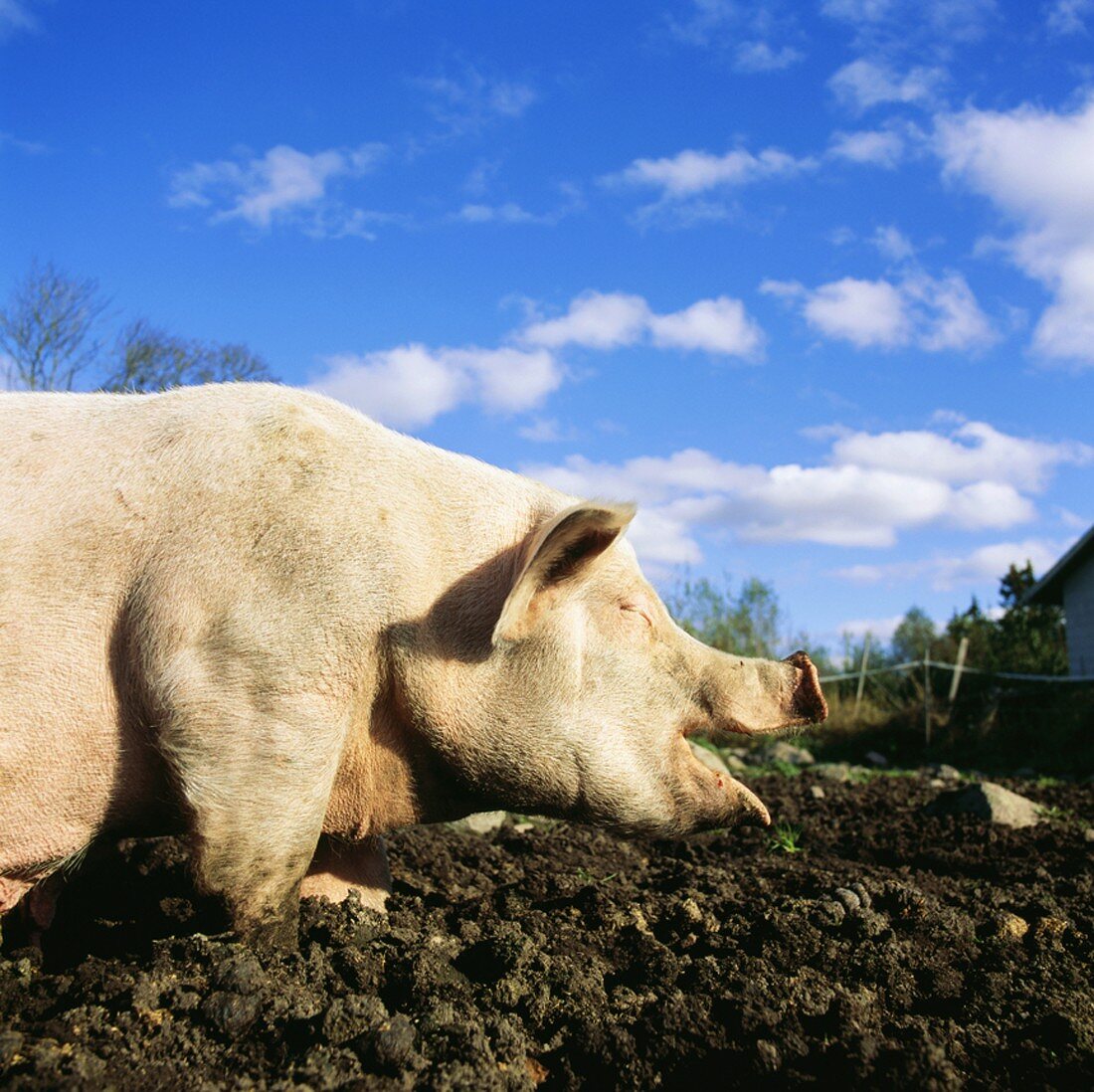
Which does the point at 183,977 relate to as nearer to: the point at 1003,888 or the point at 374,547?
the point at 374,547

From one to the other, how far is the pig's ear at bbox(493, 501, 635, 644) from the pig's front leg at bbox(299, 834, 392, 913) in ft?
3.86

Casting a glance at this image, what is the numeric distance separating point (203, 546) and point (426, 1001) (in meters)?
1.68

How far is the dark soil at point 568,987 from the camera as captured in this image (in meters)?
2.87

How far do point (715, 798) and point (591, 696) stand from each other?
2.40ft

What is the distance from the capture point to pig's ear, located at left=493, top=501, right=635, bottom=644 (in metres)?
3.78

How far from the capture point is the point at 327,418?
13.9 ft

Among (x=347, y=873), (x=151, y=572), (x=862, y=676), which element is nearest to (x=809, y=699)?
(x=347, y=873)

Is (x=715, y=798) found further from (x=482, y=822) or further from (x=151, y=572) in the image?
(x=482, y=822)

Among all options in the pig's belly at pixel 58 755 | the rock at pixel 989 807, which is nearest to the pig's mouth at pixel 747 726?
the pig's belly at pixel 58 755

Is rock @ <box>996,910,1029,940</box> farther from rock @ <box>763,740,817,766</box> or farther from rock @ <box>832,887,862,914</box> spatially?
rock @ <box>763,740,817,766</box>

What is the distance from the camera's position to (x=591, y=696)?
416cm

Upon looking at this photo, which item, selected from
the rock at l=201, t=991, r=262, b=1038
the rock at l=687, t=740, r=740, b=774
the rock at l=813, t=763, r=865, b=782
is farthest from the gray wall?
the rock at l=201, t=991, r=262, b=1038

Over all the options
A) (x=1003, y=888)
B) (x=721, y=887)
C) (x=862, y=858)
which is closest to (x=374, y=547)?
(x=721, y=887)

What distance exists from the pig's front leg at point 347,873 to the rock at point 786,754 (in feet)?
36.8
